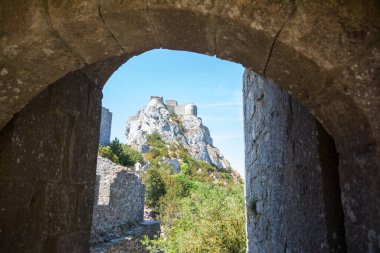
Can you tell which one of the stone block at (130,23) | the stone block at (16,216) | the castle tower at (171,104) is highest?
the castle tower at (171,104)

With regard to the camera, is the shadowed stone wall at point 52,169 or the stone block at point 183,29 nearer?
the stone block at point 183,29

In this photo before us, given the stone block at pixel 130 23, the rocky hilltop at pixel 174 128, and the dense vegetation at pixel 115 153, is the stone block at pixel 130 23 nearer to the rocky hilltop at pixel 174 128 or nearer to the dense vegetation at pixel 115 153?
the dense vegetation at pixel 115 153

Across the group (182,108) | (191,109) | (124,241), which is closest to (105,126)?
(191,109)

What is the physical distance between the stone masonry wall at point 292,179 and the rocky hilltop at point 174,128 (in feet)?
140

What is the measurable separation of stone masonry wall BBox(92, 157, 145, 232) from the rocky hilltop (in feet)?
104

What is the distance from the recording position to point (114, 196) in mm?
12047

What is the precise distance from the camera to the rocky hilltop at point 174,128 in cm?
5231

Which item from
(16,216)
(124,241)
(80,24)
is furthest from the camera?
(124,241)

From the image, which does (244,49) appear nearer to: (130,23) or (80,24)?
(130,23)

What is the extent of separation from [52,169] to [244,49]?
1.42 m

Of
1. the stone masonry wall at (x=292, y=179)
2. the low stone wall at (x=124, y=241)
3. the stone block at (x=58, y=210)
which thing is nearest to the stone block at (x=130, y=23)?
the stone masonry wall at (x=292, y=179)

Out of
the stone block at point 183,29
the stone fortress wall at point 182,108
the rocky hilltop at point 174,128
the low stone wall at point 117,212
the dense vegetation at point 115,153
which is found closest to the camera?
the stone block at point 183,29

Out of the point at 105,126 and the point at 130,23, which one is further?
the point at 105,126

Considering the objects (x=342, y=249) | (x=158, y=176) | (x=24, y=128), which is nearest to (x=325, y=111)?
(x=342, y=249)
